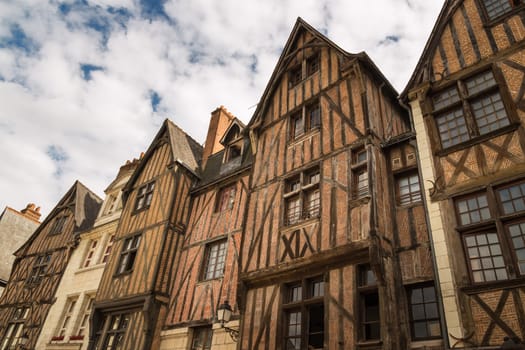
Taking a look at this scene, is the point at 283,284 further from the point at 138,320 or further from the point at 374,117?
the point at 138,320

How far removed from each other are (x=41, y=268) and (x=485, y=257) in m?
16.8

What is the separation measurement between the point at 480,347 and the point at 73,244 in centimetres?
1483

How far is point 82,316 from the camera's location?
44.0ft

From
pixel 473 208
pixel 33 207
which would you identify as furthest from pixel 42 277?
pixel 473 208

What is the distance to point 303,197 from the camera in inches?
353

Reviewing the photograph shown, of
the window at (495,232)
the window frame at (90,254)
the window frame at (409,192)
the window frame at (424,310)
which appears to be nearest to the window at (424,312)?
the window frame at (424,310)

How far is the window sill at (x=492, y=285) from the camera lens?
5.44 metres

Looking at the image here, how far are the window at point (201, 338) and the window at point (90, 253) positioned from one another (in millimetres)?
6711

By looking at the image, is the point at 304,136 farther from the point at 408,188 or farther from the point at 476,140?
the point at 476,140

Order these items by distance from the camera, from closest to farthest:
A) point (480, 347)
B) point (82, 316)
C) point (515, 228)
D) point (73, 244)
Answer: point (480, 347)
point (515, 228)
point (82, 316)
point (73, 244)

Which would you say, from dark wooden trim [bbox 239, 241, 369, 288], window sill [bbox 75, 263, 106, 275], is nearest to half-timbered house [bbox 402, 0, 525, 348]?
dark wooden trim [bbox 239, 241, 369, 288]

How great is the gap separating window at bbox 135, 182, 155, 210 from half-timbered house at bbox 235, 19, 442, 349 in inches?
189

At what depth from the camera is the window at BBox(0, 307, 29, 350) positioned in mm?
14891

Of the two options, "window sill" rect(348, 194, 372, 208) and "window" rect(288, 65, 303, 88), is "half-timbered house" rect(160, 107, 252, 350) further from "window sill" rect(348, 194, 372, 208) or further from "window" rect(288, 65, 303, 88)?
"window sill" rect(348, 194, 372, 208)
